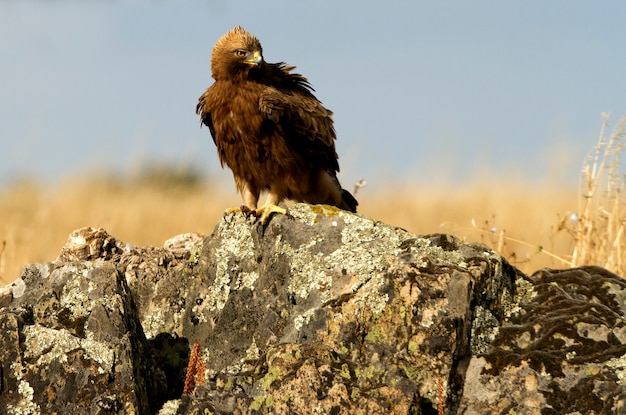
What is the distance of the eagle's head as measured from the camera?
19.5ft

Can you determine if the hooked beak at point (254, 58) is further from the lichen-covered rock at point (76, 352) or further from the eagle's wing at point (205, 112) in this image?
the lichen-covered rock at point (76, 352)

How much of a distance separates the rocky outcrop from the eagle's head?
196 centimetres

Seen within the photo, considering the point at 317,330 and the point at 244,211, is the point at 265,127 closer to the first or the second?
the point at 244,211

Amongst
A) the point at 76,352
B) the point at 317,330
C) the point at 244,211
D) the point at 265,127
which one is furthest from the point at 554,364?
the point at 265,127

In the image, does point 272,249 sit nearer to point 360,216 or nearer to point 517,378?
point 360,216

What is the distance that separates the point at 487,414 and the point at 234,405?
90cm

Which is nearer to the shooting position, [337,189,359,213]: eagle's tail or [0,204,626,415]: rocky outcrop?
[0,204,626,415]: rocky outcrop

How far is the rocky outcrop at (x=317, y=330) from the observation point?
329 centimetres

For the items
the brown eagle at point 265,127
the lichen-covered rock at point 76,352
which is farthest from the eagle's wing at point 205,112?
the lichen-covered rock at point 76,352

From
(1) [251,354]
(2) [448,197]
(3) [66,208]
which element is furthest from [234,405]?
(2) [448,197]

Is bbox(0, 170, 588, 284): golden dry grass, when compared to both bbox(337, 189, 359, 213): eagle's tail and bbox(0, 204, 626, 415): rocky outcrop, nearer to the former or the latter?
bbox(337, 189, 359, 213): eagle's tail

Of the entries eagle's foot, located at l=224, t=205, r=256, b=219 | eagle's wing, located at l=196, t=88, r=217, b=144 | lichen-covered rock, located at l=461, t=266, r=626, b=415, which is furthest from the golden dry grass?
lichen-covered rock, located at l=461, t=266, r=626, b=415

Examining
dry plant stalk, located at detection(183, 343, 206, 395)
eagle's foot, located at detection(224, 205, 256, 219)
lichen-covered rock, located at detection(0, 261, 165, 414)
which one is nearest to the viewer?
lichen-covered rock, located at detection(0, 261, 165, 414)

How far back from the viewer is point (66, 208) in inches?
391
